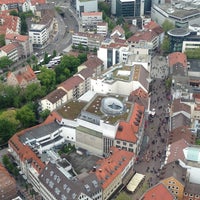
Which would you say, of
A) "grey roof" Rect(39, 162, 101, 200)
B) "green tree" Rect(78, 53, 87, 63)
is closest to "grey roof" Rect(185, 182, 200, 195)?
"grey roof" Rect(39, 162, 101, 200)

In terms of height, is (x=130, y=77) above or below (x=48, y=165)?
above

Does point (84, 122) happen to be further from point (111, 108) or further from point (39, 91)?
point (39, 91)

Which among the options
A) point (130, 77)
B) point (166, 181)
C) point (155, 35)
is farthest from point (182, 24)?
point (166, 181)

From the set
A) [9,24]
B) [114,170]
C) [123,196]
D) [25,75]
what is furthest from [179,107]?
[9,24]

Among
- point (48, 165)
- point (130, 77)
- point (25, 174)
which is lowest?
point (25, 174)

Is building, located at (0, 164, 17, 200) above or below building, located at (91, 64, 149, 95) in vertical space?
below

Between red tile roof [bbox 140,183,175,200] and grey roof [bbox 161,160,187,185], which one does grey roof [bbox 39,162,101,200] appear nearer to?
red tile roof [bbox 140,183,175,200]

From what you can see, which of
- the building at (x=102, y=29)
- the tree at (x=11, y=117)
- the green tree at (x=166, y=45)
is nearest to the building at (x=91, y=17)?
the building at (x=102, y=29)
